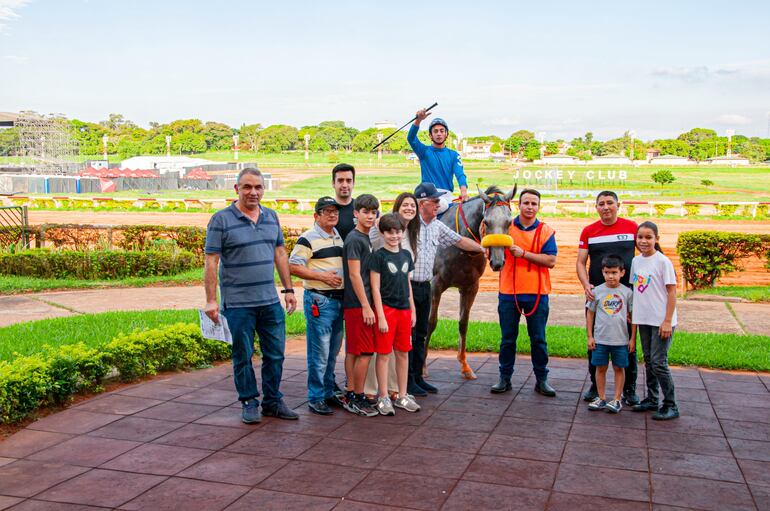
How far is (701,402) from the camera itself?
6066 millimetres

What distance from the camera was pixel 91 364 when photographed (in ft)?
20.5

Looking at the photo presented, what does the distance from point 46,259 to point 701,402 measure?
41.5 ft

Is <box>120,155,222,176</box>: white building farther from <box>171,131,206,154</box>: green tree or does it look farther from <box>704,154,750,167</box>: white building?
<box>704,154,750,167</box>: white building

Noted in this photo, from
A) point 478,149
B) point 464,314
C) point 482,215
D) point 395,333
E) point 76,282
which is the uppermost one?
point 478,149

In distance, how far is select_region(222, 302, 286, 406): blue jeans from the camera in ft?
17.8

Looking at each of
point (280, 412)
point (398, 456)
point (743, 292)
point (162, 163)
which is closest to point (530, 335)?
point (398, 456)

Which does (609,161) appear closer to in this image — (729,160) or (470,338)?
(729,160)

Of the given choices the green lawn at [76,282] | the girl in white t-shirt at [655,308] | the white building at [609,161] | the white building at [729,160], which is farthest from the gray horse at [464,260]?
the white building at [729,160]

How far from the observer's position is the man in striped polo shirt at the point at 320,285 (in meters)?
5.68

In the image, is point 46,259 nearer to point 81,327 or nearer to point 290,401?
point 81,327

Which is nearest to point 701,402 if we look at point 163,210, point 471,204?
point 471,204

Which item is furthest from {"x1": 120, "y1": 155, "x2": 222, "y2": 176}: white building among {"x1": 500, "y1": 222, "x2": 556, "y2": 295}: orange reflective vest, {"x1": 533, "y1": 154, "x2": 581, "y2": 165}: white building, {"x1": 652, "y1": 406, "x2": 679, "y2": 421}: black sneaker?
{"x1": 652, "y1": 406, "x2": 679, "y2": 421}: black sneaker

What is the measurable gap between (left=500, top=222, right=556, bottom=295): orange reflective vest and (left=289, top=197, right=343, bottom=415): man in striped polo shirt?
1.57 meters

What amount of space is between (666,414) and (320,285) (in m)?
2.88
